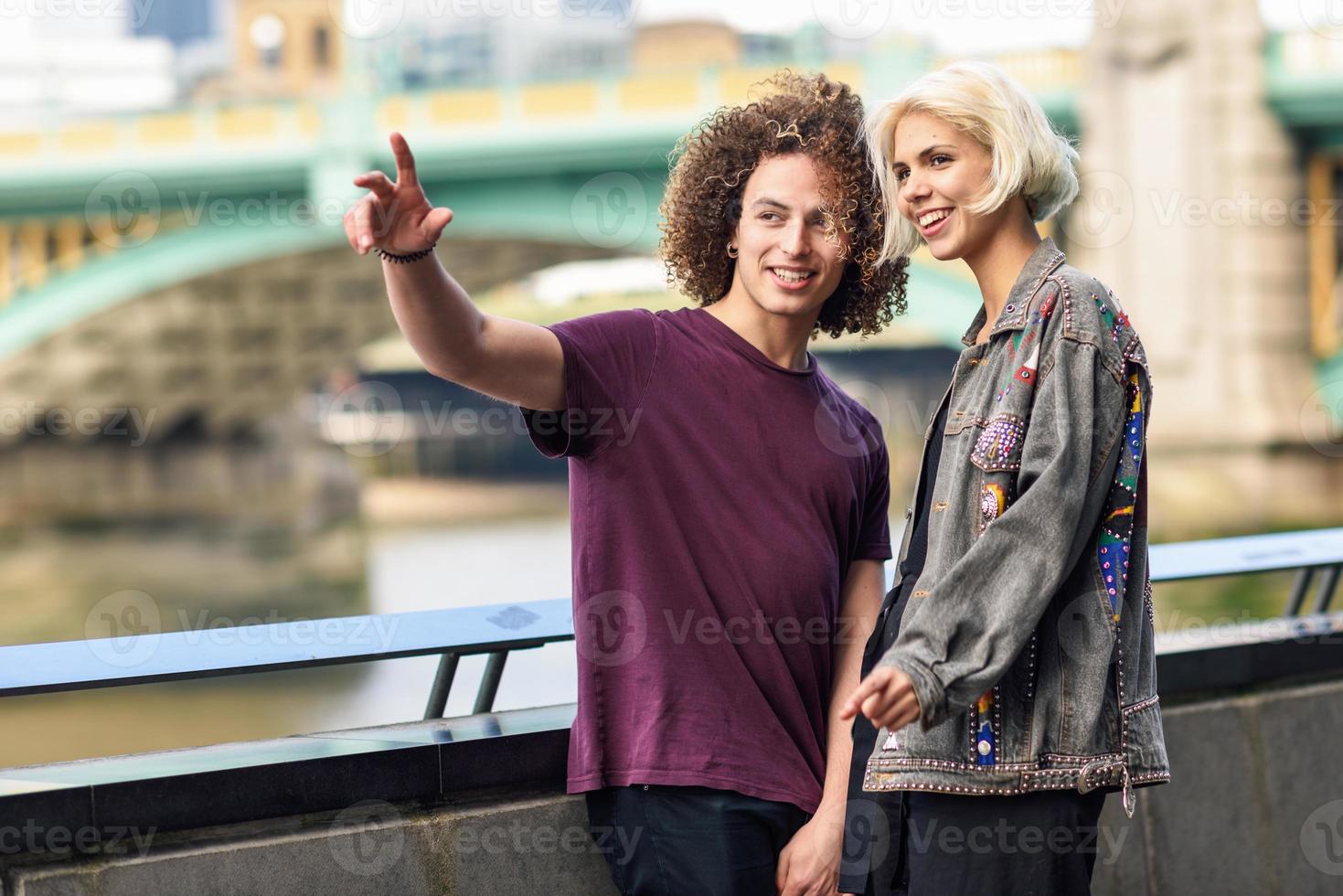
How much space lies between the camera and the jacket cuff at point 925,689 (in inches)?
62.0

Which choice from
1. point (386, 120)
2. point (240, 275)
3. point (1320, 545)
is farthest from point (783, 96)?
point (240, 275)

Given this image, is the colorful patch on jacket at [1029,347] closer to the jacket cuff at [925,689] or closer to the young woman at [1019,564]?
the young woman at [1019,564]

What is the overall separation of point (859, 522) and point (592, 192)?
39.8 ft

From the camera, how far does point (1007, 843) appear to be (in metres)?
1.70

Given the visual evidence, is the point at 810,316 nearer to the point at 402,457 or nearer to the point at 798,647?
the point at 798,647

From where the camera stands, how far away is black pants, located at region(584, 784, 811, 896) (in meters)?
1.90

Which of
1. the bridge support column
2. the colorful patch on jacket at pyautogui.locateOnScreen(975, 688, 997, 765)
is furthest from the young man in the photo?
the bridge support column

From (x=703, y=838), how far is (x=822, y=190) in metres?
0.83

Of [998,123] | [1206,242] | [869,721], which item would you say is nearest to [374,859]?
[869,721]

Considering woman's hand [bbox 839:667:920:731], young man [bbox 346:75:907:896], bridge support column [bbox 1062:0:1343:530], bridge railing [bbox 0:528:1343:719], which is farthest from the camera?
bridge support column [bbox 1062:0:1343:530]

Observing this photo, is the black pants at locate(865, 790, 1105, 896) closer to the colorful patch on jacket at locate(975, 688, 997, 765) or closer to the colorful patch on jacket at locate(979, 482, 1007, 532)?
the colorful patch on jacket at locate(975, 688, 997, 765)

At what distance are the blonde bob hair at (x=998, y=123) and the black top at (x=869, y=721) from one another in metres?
0.27

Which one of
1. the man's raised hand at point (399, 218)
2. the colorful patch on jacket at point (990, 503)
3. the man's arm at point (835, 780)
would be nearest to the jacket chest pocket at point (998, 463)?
the colorful patch on jacket at point (990, 503)

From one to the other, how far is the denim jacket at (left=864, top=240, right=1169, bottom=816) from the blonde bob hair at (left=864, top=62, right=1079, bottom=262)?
99 millimetres
